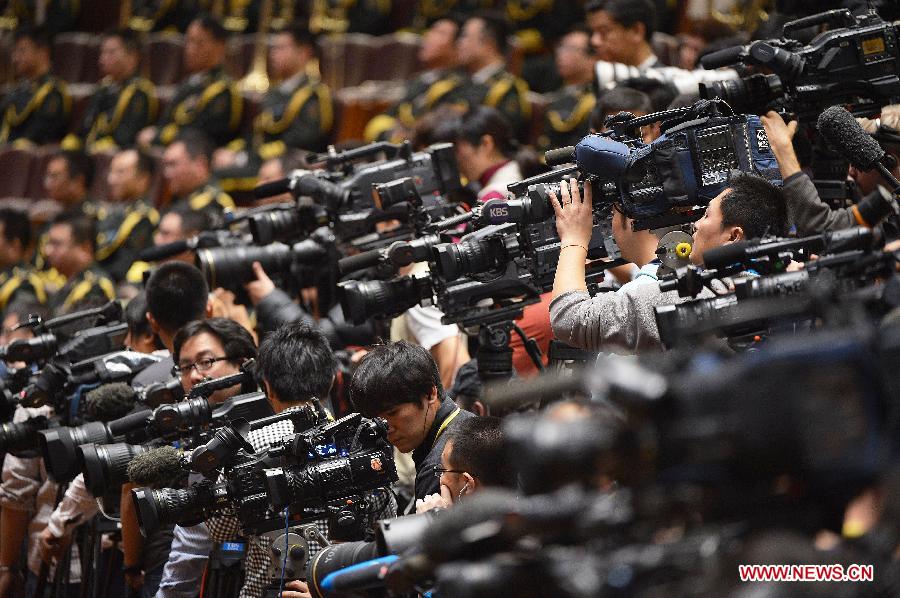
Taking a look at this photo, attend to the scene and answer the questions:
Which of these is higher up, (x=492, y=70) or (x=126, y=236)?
(x=492, y=70)

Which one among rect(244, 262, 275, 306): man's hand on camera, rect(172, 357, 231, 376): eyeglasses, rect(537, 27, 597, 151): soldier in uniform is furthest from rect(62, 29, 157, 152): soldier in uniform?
rect(172, 357, 231, 376): eyeglasses

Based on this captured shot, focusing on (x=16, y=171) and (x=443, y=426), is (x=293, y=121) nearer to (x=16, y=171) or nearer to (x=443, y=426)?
(x=16, y=171)

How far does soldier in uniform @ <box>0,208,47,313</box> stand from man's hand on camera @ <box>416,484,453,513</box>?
517 centimetres

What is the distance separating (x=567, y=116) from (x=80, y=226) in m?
2.80

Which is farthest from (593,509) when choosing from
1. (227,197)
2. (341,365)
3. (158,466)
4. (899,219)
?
(227,197)

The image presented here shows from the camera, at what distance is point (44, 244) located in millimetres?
7934

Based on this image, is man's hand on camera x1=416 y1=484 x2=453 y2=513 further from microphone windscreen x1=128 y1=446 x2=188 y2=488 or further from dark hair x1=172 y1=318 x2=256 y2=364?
dark hair x1=172 y1=318 x2=256 y2=364

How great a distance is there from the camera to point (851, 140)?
3018 mm

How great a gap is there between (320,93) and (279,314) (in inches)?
146

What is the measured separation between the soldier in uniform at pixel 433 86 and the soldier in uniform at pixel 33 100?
3.16 meters

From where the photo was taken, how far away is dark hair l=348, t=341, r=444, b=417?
346 centimetres

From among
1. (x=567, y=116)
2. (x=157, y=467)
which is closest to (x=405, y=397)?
(x=157, y=467)

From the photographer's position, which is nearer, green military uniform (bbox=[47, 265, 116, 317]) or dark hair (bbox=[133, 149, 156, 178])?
green military uniform (bbox=[47, 265, 116, 317])

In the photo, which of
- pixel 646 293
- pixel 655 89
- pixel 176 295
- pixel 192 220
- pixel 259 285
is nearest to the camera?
pixel 646 293
